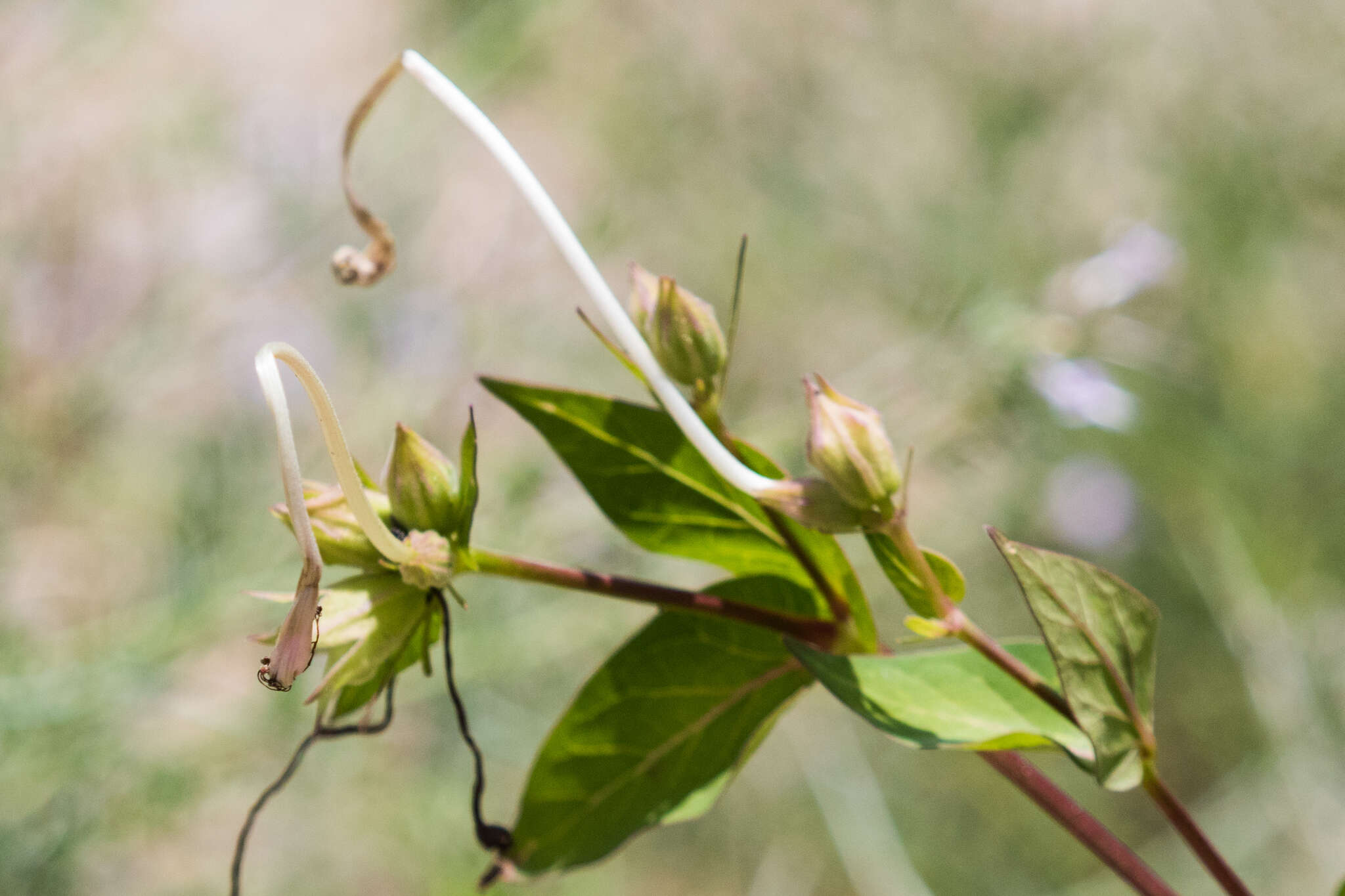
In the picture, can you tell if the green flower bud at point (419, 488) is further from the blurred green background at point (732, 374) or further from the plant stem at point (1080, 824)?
the blurred green background at point (732, 374)

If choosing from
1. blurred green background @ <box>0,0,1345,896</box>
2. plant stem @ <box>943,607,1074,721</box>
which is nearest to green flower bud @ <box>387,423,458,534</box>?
plant stem @ <box>943,607,1074,721</box>

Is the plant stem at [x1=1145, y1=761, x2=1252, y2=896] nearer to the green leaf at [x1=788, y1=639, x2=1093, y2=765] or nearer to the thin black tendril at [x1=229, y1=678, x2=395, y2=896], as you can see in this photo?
the green leaf at [x1=788, y1=639, x2=1093, y2=765]

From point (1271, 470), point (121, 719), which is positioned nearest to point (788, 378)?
point (1271, 470)

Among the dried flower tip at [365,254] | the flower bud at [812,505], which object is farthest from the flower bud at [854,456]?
the dried flower tip at [365,254]

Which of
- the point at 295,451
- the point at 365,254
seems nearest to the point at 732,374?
the point at 365,254

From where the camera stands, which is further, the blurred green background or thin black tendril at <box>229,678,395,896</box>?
the blurred green background

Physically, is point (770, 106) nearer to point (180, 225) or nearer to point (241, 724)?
point (180, 225)
